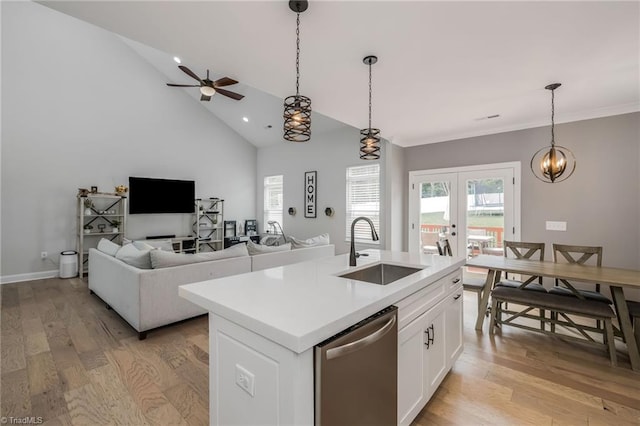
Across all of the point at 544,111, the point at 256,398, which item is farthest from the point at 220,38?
the point at 544,111

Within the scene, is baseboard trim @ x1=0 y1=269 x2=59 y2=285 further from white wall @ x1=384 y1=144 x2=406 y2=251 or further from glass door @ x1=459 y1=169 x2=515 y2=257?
glass door @ x1=459 y1=169 x2=515 y2=257

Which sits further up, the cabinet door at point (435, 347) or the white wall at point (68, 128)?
the white wall at point (68, 128)

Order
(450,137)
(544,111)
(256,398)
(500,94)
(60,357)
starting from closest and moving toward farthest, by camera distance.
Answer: (256,398), (60,357), (500,94), (544,111), (450,137)

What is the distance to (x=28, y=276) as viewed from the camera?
16.4 feet

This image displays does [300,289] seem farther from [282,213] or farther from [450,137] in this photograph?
[282,213]

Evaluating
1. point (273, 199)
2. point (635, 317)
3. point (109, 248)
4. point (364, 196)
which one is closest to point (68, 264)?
point (109, 248)

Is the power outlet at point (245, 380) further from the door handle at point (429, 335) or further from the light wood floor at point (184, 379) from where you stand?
the door handle at point (429, 335)

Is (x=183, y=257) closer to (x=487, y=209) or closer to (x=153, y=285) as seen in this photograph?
(x=153, y=285)

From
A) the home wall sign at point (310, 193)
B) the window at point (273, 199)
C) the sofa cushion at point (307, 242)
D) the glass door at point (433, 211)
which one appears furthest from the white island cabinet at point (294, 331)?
the window at point (273, 199)

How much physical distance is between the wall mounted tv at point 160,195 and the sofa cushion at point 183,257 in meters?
3.77

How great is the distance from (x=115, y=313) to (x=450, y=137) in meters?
5.69

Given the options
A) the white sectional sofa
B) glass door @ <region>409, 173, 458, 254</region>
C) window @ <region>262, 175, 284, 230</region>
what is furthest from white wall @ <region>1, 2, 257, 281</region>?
glass door @ <region>409, 173, 458, 254</region>

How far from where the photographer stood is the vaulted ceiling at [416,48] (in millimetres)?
1941

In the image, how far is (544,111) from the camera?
3.86 meters
